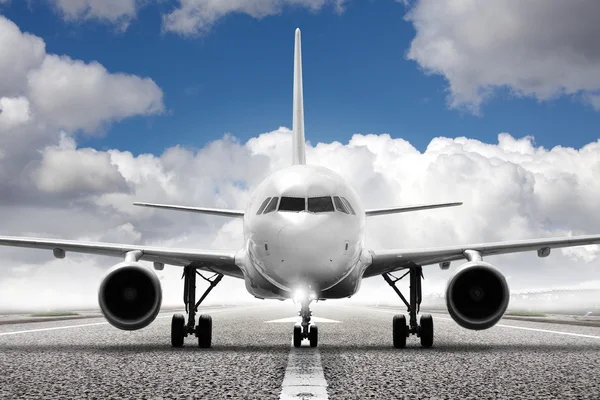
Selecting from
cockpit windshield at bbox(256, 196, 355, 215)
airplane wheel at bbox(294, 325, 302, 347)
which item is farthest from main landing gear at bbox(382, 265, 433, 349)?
cockpit windshield at bbox(256, 196, 355, 215)

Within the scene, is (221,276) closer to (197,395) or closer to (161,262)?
(161,262)

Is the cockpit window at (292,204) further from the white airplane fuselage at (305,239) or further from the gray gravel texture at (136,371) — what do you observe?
the gray gravel texture at (136,371)

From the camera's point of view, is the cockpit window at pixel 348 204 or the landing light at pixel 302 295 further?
the cockpit window at pixel 348 204

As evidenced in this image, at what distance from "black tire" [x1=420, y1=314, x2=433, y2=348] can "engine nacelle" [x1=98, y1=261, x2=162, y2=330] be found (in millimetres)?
4811

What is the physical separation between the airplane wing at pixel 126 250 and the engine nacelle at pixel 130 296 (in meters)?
1.07

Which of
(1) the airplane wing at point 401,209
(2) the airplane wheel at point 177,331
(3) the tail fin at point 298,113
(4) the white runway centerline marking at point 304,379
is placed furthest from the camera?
(3) the tail fin at point 298,113

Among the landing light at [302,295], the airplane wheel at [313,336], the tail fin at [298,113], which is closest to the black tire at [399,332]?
the airplane wheel at [313,336]

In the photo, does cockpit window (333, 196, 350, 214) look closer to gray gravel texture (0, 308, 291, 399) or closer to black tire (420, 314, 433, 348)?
gray gravel texture (0, 308, 291, 399)

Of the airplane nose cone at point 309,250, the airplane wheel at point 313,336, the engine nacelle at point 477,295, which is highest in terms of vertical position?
the airplane nose cone at point 309,250

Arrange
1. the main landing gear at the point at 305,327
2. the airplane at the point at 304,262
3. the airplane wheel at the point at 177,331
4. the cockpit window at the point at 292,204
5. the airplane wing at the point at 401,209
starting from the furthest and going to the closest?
the airplane wing at the point at 401,209 < the airplane wheel at the point at 177,331 < the main landing gear at the point at 305,327 < the cockpit window at the point at 292,204 < the airplane at the point at 304,262

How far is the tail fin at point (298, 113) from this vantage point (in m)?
18.0

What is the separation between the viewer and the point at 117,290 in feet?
35.8

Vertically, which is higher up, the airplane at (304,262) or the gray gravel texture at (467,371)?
the airplane at (304,262)

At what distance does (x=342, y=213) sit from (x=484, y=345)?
3.70 meters
